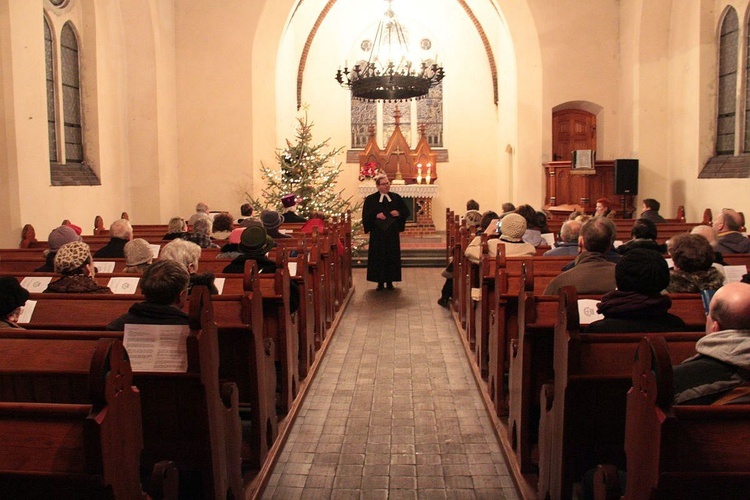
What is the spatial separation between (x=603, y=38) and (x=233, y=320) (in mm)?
11466

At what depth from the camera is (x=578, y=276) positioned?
4.44 meters

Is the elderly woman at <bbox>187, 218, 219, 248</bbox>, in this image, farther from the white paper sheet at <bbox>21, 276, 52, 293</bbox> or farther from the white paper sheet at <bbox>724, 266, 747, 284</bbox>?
the white paper sheet at <bbox>724, 266, 747, 284</bbox>

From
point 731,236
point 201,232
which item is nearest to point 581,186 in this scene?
point 731,236

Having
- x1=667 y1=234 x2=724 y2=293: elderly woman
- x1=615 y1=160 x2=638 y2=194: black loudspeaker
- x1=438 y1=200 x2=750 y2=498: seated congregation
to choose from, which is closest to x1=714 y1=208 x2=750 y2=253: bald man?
x1=438 y1=200 x2=750 y2=498: seated congregation

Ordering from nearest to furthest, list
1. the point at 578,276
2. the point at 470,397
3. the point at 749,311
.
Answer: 1. the point at 749,311
2. the point at 578,276
3. the point at 470,397

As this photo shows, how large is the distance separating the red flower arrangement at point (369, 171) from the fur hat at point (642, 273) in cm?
1393

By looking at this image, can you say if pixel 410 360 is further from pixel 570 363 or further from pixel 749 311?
pixel 749 311

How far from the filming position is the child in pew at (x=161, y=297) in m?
3.36

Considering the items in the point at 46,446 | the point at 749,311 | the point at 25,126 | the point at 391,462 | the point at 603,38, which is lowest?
the point at 391,462

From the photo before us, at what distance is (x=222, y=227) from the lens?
7.66 m

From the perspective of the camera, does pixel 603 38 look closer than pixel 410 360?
No

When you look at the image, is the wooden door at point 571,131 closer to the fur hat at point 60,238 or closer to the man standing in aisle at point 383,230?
the man standing in aisle at point 383,230

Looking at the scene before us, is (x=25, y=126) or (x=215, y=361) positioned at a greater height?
(x=25, y=126)

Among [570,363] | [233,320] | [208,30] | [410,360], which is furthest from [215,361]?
[208,30]
